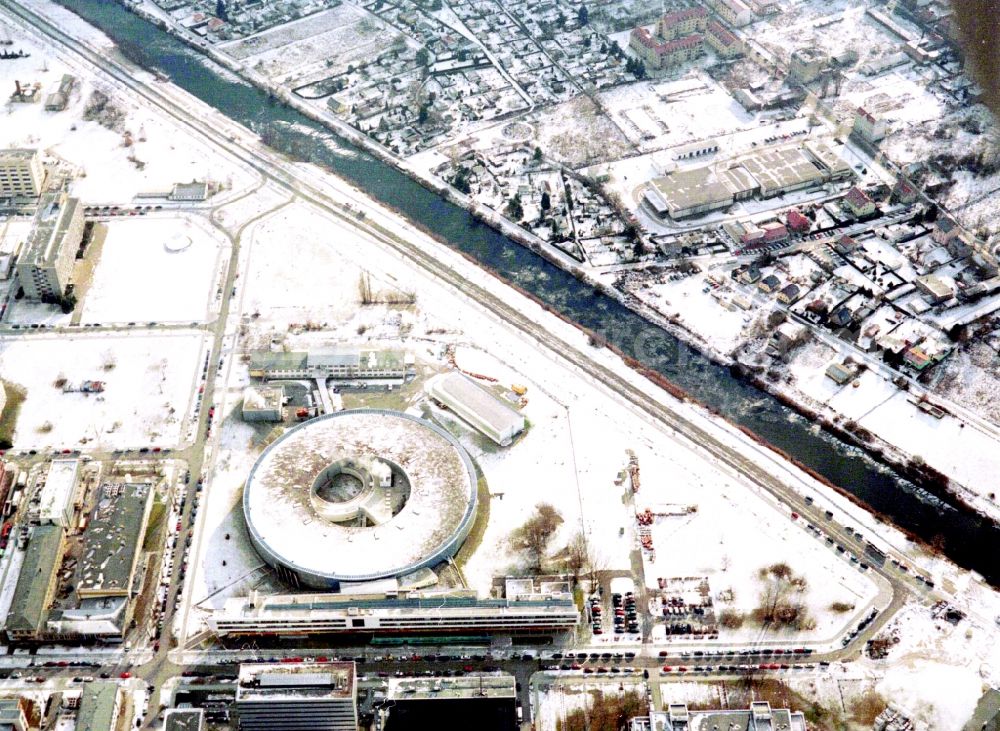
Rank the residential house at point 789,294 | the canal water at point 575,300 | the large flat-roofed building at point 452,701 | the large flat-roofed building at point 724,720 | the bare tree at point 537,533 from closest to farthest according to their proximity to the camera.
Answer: the large flat-roofed building at point 452,701 < the large flat-roofed building at point 724,720 < the bare tree at point 537,533 < the canal water at point 575,300 < the residential house at point 789,294

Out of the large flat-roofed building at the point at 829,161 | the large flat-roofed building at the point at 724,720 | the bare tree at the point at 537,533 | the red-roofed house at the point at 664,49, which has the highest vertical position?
the red-roofed house at the point at 664,49

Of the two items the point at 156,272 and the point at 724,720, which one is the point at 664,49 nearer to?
the point at 156,272

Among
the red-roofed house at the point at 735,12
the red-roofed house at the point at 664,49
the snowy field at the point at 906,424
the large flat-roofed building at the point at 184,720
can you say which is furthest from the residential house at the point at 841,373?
the red-roofed house at the point at 735,12

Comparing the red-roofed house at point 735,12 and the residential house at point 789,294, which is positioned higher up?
the red-roofed house at point 735,12

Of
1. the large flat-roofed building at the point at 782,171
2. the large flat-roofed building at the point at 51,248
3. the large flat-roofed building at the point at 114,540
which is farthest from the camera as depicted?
the large flat-roofed building at the point at 782,171

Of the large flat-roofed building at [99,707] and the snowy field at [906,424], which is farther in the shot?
the snowy field at [906,424]

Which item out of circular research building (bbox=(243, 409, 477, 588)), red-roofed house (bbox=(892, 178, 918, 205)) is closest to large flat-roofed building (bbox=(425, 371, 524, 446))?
circular research building (bbox=(243, 409, 477, 588))

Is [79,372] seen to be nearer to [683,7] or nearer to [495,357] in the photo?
[495,357]

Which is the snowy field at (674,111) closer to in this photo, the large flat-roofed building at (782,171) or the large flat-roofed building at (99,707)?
the large flat-roofed building at (782,171)

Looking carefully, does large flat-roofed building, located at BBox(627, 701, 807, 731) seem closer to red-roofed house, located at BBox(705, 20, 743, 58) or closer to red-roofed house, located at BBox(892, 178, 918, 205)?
red-roofed house, located at BBox(892, 178, 918, 205)
